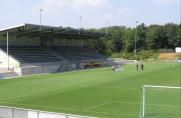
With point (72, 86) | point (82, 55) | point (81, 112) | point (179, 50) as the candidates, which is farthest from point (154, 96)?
point (179, 50)

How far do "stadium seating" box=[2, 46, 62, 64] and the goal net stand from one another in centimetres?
3299

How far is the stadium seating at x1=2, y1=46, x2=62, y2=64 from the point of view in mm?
56906

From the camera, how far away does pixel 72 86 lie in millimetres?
33656

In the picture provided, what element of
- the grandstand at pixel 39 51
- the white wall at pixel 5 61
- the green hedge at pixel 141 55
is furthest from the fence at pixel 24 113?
the green hedge at pixel 141 55

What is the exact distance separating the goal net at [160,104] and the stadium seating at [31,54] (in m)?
33.0

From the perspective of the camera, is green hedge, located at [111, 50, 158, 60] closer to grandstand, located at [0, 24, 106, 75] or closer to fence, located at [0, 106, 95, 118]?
grandstand, located at [0, 24, 106, 75]

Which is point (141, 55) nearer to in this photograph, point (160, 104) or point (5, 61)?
point (5, 61)

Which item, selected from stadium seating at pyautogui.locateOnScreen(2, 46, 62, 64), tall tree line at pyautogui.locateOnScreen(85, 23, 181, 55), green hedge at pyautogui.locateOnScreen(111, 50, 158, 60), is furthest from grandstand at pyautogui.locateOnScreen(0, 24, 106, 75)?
tall tree line at pyautogui.locateOnScreen(85, 23, 181, 55)

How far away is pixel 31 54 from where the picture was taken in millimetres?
60719

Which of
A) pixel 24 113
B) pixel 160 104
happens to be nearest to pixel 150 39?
pixel 160 104

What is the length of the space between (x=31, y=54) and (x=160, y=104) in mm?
41209

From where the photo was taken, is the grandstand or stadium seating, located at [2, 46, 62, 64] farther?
stadium seating, located at [2, 46, 62, 64]

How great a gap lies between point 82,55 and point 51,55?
12.4 meters

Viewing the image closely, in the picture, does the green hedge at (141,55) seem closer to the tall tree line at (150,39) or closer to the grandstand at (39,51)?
the tall tree line at (150,39)
